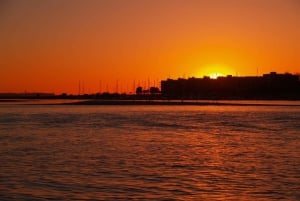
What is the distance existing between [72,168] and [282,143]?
1334cm

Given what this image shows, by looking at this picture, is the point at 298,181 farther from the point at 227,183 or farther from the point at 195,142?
the point at 195,142

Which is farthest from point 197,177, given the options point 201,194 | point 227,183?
point 201,194

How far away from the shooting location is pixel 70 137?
1320 inches

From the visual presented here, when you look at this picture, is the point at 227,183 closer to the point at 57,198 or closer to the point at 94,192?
the point at 94,192

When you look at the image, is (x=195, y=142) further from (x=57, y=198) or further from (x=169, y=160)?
(x=57, y=198)

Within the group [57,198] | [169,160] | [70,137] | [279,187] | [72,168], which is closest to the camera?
[57,198]

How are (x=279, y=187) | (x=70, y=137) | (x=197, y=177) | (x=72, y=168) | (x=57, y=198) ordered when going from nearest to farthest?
(x=57, y=198)
(x=279, y=187)
(x=197, y=177)
(x=72, y=168)
(x=70, y=137)

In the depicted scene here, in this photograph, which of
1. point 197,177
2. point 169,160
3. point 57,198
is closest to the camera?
point 57,198

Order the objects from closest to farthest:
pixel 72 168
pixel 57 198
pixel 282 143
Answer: pixel 57 198 → pixel 72 168 → pixel 282 143

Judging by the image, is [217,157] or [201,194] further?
[217,157]

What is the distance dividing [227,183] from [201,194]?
1899 mm

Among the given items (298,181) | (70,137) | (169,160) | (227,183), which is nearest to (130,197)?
(227,183)

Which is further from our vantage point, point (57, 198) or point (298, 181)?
point (298, 181)

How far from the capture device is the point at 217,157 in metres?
23.5
